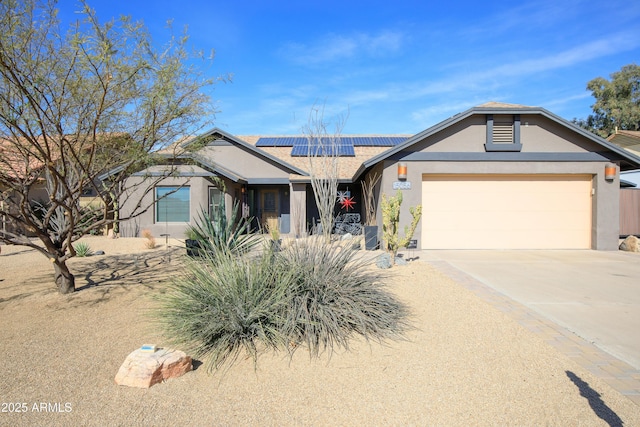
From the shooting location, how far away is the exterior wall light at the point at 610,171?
12625 mm

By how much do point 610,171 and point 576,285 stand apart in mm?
7169

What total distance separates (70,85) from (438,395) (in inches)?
227

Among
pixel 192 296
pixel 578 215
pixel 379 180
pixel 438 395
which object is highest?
pixel 379 180

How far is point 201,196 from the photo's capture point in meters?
16.2

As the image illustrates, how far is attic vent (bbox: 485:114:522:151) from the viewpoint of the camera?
12.7m

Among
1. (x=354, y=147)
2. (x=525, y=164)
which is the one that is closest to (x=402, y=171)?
(x=525, y=164)

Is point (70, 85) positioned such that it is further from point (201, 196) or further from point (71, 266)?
point (201, 196)

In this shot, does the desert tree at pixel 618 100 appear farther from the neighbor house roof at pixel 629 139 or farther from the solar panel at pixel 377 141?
the solar panel at pixel 377 141

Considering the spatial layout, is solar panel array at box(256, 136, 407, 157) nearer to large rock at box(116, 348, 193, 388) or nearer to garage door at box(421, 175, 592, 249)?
garage door at box(421, 175, 592, 249)

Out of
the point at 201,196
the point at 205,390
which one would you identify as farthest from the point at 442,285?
the point at 201,196

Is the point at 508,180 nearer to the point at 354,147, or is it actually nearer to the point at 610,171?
the point at 610,171

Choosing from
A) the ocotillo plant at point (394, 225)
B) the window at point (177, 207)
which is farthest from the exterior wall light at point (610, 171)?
the window at point (177, 207)

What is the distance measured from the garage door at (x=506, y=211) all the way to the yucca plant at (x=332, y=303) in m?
7.93

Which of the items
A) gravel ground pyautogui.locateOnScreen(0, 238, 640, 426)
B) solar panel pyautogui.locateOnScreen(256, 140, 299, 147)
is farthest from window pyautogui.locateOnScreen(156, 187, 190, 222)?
gravel ground pyautogui.locateOnScreen(0, 238, 640, 426)
